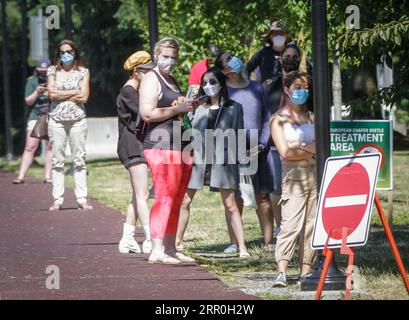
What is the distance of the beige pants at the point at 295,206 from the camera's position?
1064 centimetres

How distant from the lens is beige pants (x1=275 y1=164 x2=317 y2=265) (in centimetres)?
1064

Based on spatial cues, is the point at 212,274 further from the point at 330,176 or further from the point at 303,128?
the point at 330,176

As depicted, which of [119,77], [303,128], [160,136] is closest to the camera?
[303,128]

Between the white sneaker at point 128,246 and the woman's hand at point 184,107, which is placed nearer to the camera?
the woman's hand at point 184,107

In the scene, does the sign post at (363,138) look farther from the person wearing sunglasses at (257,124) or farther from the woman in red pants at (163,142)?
the woman in red pants at (163,142)

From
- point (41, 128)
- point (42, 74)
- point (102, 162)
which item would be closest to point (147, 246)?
point (41, 128)

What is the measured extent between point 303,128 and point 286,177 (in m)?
0.42

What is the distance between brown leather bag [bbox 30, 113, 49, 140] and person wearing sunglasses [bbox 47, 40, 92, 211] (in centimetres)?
428

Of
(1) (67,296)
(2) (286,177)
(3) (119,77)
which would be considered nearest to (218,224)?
(2) (286,177)

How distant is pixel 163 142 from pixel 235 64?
1549 millimetres

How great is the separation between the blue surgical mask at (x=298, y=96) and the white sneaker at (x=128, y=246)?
288cm

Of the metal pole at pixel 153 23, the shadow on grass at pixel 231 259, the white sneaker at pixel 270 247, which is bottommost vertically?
the shadow on grass at pixel 231 259

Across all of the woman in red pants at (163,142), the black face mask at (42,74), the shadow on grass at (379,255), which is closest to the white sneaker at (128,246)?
the woman in red pants at (163,142)

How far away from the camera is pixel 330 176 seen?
9.23 m
